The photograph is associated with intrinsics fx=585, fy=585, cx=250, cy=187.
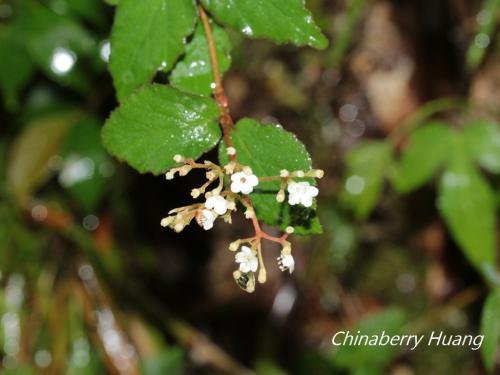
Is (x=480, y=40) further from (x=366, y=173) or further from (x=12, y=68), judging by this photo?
(x=12, y=68)

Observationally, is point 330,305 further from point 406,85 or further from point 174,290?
point 406,85

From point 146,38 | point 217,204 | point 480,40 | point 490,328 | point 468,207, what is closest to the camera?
point 217,204

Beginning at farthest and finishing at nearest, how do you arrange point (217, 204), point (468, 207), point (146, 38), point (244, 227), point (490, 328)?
1. point (244, 227)
2. point (468, 207)
3. point (490, 328)
4. point (146, 38)
5. point (217, 204)

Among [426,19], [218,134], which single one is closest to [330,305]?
[426,19]

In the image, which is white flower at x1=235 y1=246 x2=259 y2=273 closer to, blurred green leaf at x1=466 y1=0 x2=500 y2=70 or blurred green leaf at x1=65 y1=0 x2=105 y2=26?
blurred green leaf at x1=65 y1=0 x2=105 y2=26

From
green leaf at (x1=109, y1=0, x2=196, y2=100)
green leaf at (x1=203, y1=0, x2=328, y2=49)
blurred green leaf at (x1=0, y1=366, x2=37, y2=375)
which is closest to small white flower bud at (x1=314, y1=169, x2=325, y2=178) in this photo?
green leaf at (x1=203, y1=0, x2=328, y2=49)

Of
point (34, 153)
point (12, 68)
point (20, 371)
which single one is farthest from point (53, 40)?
point (20, 371)

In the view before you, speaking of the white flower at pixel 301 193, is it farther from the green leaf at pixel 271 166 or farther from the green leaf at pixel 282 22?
the green leaf at pixel 282 22
